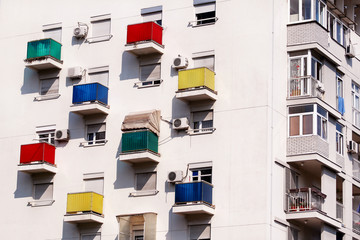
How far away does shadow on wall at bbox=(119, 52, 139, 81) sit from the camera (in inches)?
1887

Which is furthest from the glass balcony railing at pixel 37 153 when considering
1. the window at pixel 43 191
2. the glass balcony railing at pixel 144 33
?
the glass balcony railing at pixel 144 33

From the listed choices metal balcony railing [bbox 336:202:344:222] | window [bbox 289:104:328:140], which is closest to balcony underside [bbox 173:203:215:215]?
window [bbox 289:104:328:140]

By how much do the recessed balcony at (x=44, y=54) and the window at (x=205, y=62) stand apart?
755 centimetres

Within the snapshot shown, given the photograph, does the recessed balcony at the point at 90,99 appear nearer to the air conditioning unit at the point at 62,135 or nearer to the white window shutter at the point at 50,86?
the air conditioning unit at the point at 62,135

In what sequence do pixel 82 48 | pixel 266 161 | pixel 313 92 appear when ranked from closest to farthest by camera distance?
pixel 266 161 < pixel 313 92 < pixel 82 48

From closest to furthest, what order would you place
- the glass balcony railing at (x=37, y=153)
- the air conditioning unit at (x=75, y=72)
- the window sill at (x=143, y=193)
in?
the window sill at (x=143, y=193) < the glass balcony railing at (x=37, y=153) < the air conditioning unit at (x=75, y=72)

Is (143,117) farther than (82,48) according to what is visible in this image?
No

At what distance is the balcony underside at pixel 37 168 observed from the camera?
156ft

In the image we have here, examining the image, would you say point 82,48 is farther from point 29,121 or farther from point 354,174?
point 354,174

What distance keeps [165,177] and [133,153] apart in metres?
1.89

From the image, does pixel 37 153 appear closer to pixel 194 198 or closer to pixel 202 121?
pixel 202 121

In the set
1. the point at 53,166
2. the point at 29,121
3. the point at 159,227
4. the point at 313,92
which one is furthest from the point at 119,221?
the point at 313,92

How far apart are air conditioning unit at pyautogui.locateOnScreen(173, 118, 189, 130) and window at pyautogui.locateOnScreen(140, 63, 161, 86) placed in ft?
8.68

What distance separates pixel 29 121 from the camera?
49.7 meters
